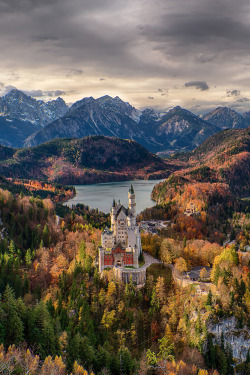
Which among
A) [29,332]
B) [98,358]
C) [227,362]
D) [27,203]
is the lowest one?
[227,362]

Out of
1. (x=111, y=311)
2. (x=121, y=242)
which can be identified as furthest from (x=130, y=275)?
(x=111, y=311)

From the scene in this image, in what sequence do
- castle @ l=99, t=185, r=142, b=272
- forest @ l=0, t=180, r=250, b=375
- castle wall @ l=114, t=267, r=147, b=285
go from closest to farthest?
1. forest @ l=0, t=180, r=250, b=375
2. castle wall @ l=114, t=267, r=147, b=285
3. castle @ l=99, t=185, r=142, b=272

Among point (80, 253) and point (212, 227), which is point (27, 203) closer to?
point (80, 253)

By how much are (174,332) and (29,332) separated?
22265 mm

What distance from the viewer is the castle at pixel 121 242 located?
193 feet

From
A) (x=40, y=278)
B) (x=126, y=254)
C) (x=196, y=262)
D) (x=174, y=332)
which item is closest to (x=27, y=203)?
(x=40, y=278)

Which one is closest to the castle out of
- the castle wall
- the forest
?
the castle wall

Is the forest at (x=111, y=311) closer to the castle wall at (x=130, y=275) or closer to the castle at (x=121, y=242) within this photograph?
the castle wall at (x=130, y=275)

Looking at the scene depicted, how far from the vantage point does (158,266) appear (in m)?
61.8

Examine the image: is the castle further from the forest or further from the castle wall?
the forest

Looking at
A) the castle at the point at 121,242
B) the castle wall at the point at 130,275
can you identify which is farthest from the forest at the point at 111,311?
the castle at the point at 121,242

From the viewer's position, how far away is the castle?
59.0m

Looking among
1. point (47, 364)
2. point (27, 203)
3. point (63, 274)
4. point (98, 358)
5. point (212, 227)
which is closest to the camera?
point (47, 364)

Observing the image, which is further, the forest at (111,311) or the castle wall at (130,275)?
the castle wall at (130,275)
